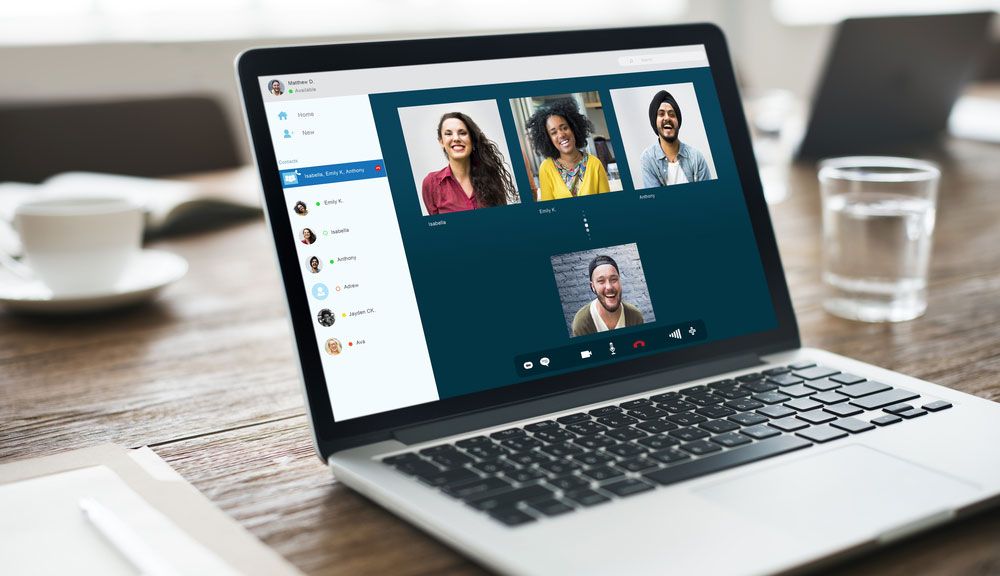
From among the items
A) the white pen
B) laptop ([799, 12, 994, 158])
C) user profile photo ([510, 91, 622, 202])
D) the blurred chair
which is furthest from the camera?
the blurred chair

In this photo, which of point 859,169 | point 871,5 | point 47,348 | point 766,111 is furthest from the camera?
point 871,5

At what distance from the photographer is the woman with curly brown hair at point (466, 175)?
63 centimetres

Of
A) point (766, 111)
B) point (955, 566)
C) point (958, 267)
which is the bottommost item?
point (955, 566)

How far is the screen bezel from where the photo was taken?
559 millimetres

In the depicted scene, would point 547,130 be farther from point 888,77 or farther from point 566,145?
point 888,77

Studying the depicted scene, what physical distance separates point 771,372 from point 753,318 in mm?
54

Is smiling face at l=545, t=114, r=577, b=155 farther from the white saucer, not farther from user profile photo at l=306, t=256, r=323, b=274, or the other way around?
the white saucer

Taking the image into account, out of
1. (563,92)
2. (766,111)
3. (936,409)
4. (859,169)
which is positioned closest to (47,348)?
(563,92)

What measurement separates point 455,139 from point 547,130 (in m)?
0.08

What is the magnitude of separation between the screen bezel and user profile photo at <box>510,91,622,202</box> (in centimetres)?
4

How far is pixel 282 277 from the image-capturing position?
0.56 meters

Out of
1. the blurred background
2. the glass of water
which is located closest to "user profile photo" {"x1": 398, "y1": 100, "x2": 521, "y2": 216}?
the glass of water

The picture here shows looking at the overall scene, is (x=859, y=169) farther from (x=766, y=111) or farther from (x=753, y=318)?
(x=766, y=111)

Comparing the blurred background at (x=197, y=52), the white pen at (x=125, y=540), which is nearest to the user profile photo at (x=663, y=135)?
the white pen at (x=125, y=540)
